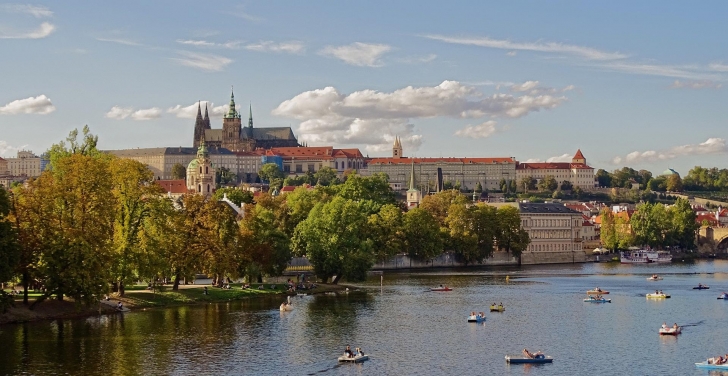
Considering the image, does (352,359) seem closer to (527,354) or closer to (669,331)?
(527,354)

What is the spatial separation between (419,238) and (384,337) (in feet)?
241

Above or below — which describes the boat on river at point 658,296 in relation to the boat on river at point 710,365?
above

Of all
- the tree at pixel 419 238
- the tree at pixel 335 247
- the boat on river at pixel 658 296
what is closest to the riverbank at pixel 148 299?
the tree at pixel 335 247

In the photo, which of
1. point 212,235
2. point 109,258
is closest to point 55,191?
point 109,258

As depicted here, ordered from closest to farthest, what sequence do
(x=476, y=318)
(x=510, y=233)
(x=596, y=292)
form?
(x=476, y=318)
(x=596, y=292)
(x=510, y=233)

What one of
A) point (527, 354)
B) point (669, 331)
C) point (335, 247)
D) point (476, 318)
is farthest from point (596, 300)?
point (527, 354)

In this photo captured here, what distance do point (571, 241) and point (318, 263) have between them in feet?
288

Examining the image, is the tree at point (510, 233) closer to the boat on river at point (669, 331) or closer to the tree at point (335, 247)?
the tree at point (335, 247)

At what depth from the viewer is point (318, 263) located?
97000 mm

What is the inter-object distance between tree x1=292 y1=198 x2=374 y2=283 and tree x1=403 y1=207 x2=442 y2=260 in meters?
33.3

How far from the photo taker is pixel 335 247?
3794 inches

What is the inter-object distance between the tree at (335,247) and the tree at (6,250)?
124 feet

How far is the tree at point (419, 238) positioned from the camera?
13488 cm

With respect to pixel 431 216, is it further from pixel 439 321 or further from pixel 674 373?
pixel 674 373
